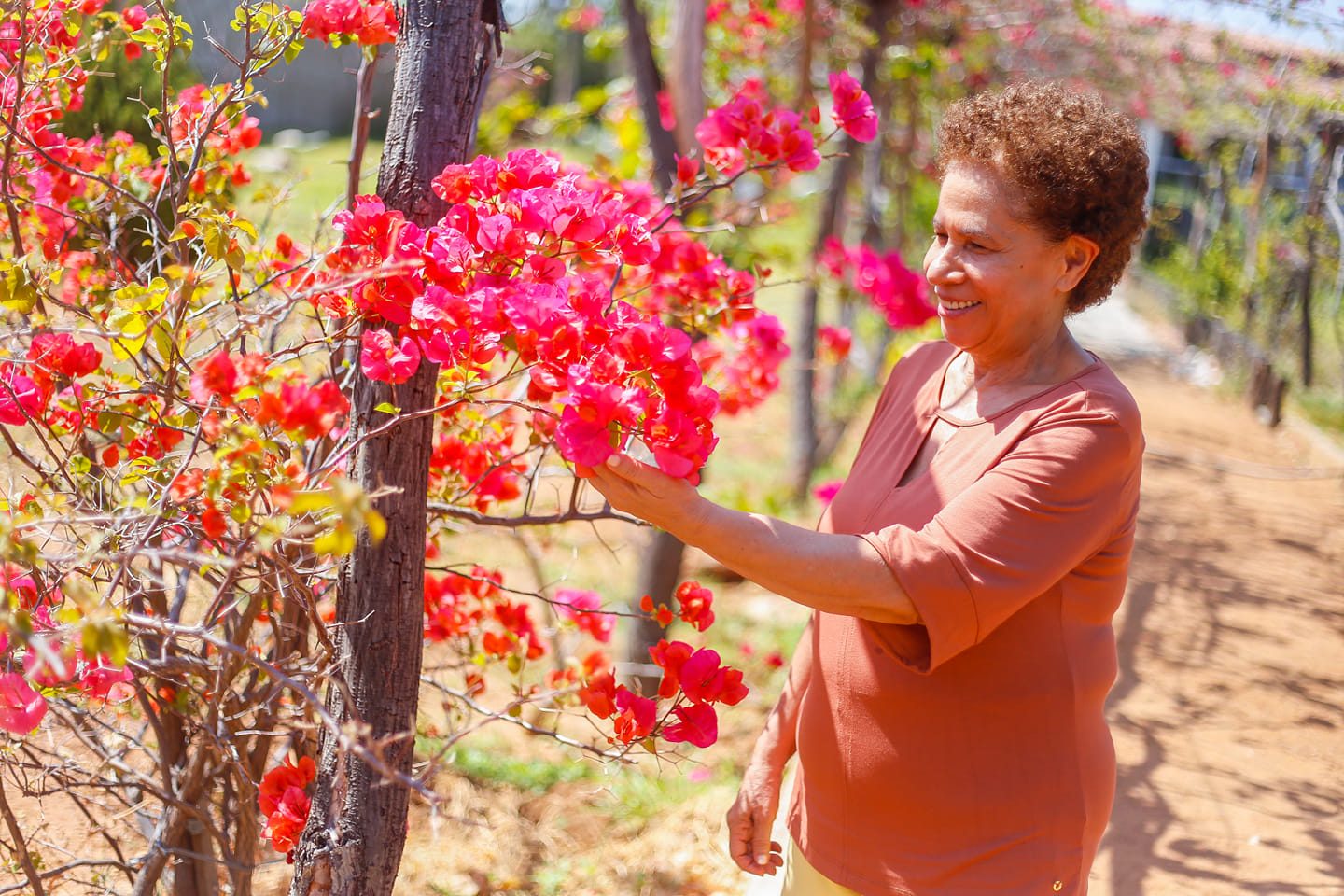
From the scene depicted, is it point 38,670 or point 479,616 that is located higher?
point 38,670

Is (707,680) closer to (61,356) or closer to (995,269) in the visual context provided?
(995,269)

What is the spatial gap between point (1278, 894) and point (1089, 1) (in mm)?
6629

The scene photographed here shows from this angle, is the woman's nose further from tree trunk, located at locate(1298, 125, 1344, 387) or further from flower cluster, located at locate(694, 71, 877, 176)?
tree trunk, located at locate(1298, 125, 1344, 387)

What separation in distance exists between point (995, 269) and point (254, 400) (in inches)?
40.1

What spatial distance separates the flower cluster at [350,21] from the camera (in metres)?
1.55

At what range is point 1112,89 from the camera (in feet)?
31.6

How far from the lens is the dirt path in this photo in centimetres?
310

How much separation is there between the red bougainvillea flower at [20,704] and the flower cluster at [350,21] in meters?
0.98

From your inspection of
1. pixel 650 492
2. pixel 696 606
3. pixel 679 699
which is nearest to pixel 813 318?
pixel 696 606

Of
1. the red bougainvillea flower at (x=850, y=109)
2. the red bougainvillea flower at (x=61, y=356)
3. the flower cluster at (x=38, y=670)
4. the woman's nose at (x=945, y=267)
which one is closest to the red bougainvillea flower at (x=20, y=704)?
the flower cluster at (x=38, y=670)

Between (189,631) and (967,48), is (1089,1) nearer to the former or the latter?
(967,48)

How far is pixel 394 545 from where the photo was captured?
161cm

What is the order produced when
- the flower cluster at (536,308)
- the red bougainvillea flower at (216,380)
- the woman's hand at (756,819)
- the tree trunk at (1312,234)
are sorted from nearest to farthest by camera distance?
the red bougainvillea flower at (216,380), the flower cluster at (536,308), the woman's hand at (756,819), the tree trunk at (1312,234)

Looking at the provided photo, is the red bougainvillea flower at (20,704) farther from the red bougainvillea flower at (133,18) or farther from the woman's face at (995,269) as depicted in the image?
the woman's face at (995,269)
